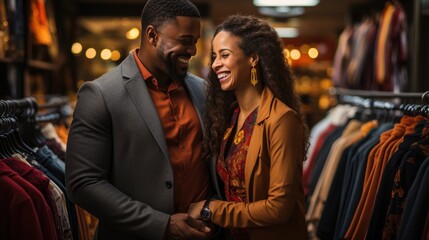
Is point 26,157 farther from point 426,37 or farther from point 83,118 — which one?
point 426,37

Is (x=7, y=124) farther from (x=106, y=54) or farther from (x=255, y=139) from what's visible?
(x=106, y=54)

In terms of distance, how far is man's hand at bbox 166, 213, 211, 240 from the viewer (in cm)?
248

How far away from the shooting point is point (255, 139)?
254 cm

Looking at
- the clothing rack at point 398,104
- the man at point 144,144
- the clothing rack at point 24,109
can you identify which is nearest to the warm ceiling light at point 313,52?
the clothing rack at point 398,104

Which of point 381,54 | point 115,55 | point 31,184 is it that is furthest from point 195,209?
point 115,55

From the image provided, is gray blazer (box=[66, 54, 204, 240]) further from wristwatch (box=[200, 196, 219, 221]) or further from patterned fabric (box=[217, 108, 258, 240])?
patterned fabric (box=[217, 108, 258, 240])

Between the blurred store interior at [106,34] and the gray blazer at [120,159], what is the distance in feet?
6.62

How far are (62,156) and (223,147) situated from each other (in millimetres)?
1007

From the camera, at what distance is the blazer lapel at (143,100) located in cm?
252

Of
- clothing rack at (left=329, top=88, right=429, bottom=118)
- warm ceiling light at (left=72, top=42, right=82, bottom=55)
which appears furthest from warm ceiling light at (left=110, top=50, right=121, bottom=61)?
clothing rack at (left=329, top=88, right=429, bottom=118)

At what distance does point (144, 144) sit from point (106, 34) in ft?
27.0

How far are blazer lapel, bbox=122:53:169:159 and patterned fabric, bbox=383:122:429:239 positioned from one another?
0.92m

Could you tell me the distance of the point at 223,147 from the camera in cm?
272

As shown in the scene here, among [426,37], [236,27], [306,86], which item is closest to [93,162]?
[236,27]
